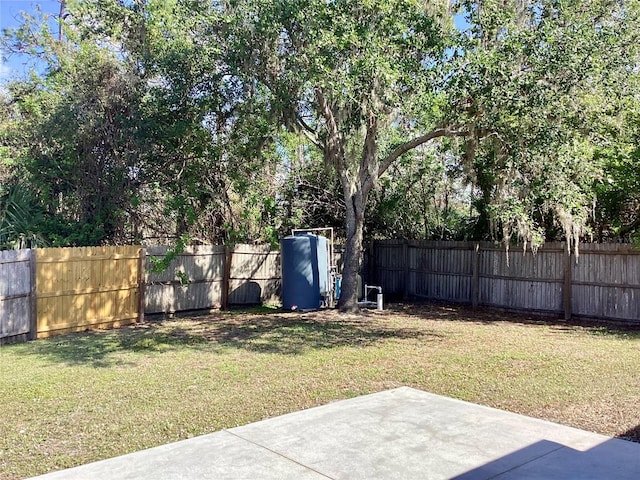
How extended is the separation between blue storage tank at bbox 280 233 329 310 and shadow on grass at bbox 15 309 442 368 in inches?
28.5

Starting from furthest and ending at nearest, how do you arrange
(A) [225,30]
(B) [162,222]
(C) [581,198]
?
1. (B) [162,222]
2. (A) [225,30]
3. (C) [581,198]

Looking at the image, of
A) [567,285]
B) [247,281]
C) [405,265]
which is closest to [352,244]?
[247,281]

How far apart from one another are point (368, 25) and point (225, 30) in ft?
9.20

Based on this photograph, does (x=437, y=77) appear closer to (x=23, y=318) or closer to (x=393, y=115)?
(x=393, y=115)

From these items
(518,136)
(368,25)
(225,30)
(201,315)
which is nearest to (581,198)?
(518,136)

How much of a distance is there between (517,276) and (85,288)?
9.20 m

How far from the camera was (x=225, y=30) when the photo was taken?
10555 mm

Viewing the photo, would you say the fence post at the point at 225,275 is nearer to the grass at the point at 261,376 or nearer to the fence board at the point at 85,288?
the grass at the point at 261,376

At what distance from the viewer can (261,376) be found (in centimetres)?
670

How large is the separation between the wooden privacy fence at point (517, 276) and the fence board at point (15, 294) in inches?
377

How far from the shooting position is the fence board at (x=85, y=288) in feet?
30.9

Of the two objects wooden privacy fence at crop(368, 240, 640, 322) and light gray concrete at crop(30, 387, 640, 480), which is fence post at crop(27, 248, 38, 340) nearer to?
light gray concrete at crop(30, 387, 640, 480)

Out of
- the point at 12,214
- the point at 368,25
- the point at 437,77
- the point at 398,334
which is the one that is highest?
the point at 368,25

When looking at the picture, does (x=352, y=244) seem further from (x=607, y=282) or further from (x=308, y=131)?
(x=607, y=282)
